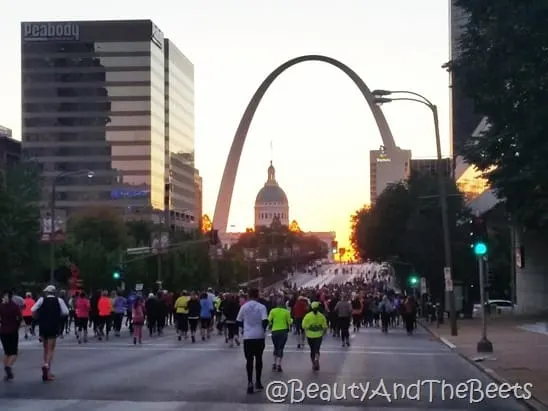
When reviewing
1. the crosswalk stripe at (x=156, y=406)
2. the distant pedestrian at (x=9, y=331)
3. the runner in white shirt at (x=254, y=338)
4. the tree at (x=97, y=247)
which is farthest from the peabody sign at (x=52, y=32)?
the crosswalk stripe at (x=156, y=406)

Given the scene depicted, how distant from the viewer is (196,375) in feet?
69.6

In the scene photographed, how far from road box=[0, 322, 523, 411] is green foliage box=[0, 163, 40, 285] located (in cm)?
2205

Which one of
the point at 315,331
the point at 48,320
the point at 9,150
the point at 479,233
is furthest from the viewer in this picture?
the point at 9,150

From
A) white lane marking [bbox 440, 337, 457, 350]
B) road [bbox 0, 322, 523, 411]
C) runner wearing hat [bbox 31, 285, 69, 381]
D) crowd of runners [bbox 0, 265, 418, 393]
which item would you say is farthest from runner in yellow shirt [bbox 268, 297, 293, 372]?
white lane marking [bbox 440, 337, 457, 350]

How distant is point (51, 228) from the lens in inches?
2050

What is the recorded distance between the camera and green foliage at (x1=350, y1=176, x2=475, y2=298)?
2485 inches

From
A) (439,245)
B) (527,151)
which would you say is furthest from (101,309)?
(439,245)

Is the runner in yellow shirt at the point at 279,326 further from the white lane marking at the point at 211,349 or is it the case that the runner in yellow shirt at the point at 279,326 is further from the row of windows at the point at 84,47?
the row of windows at the point at 84,47

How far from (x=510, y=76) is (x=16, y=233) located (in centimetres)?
4433

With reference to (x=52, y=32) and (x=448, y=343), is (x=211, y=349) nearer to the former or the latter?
(x=448, y=343)

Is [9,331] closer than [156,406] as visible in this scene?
No

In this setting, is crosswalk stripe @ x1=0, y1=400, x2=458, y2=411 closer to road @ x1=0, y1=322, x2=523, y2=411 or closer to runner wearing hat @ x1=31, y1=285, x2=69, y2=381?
road @ x1=0, y1=322, x2=523, y2=411

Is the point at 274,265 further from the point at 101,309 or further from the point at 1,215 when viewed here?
the point at 101,309

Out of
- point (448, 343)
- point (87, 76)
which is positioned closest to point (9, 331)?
point (448, 343)
